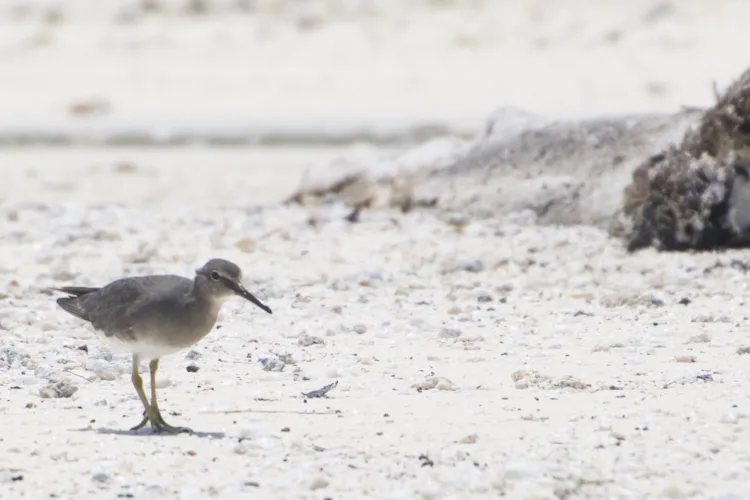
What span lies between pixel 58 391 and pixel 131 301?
1.98 ft

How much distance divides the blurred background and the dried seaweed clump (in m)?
9.63

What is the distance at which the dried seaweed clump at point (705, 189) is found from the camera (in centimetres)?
929

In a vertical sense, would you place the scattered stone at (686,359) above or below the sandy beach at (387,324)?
above

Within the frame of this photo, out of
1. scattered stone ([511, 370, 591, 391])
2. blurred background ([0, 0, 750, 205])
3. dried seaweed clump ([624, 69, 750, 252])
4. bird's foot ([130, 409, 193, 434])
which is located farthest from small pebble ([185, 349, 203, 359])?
blurred background ([0, 0, 750, 205])

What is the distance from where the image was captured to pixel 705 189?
933cm

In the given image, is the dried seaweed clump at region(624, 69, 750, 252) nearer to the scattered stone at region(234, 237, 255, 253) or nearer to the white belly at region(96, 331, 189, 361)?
the scattered stone at region(234, 237, 255, 253)

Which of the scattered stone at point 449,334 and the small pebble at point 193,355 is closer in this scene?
the small pebble at point 193,355

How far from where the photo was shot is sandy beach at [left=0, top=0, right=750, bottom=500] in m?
5.27

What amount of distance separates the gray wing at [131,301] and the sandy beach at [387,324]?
35cm

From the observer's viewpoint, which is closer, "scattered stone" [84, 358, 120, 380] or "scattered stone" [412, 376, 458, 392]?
"scattered stone" [412, 376, 458, 392]

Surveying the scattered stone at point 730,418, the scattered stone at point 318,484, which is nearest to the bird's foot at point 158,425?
the scattered stone at point 318,484

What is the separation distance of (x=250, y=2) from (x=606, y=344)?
66.4 ft

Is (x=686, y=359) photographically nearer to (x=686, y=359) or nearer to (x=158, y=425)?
(x=686, y=359)

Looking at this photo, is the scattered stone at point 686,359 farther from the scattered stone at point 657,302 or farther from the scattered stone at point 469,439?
the scattered stone at point 469,439
